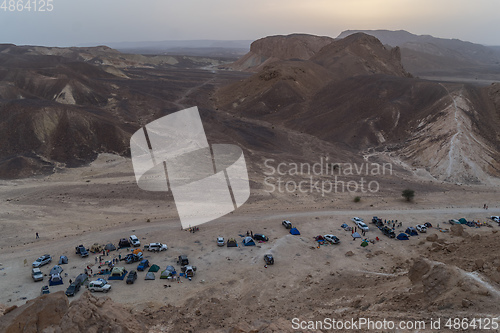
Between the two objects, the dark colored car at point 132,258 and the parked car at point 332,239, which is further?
the parked car at point 332,239

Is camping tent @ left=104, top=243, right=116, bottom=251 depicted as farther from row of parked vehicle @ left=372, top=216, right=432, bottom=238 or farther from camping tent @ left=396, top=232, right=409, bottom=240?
camping tent @ left=396, top=232, right=409, bottom=240

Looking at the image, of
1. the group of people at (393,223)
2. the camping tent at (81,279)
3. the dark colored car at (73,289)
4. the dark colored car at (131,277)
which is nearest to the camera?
the dark colored car at (73,289)

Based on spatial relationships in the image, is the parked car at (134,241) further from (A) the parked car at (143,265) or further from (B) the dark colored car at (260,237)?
(B) the dark colored car at (260,237)

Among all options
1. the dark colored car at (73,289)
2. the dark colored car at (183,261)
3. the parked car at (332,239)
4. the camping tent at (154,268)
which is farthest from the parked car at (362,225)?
the dark colored car at (73,289)

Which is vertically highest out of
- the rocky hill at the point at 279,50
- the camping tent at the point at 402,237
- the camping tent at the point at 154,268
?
the rocky hill at the point at 279,50

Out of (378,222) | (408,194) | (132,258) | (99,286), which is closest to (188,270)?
(132,258)

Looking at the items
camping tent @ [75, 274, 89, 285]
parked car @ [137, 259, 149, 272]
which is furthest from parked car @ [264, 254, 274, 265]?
camping tent @ [75, 274, 89, 285]

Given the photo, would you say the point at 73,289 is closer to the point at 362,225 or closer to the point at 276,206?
the point at 276,206
